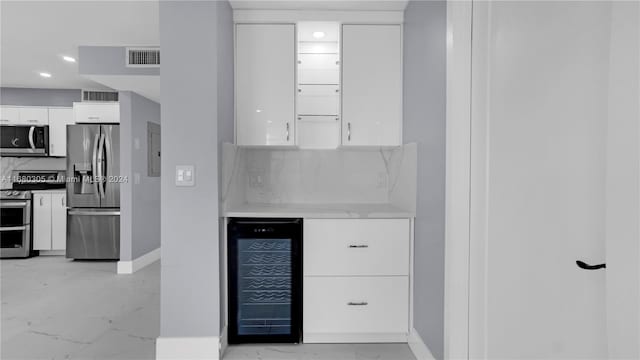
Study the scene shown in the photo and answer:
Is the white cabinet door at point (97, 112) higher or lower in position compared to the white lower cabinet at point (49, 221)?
higher

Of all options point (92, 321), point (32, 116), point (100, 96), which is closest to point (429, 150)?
point (92, 321)

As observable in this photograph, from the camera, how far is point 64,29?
3.12 meters

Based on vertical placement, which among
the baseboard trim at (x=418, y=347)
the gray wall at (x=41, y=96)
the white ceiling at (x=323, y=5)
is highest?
the white ceiling at (x=323, y=5)

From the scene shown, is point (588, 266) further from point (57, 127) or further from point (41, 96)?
point (41, 96)

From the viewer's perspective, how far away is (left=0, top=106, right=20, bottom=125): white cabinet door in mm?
5094

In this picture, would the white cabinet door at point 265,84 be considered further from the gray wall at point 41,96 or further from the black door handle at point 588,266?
the gray wall at point 41,96

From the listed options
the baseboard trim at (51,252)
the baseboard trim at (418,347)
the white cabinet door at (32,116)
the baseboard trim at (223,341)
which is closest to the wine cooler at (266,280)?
the baseboard trim at (223,341)

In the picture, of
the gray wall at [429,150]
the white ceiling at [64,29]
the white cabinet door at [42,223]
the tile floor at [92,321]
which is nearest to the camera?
the gray wall at [429,150]

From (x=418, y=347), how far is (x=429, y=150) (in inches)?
47.7

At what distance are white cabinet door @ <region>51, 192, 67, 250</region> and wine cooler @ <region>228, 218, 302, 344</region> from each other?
388 cm

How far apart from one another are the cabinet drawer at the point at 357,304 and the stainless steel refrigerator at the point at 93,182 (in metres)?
3.26

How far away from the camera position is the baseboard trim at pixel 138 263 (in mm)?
4109

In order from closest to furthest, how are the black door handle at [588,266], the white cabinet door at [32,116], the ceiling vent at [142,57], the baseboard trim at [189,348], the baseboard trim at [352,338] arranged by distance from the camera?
the black door handle at [588,266], the baseboard trim at [189,348], the baseboard trim at [352,338], the ceiling vent at [142,57], the white cabinet door at [32,116]

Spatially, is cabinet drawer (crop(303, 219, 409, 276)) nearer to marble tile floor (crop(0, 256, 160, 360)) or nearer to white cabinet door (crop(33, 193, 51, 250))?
marble tile floor (crop(0, 256, 160, 360))
